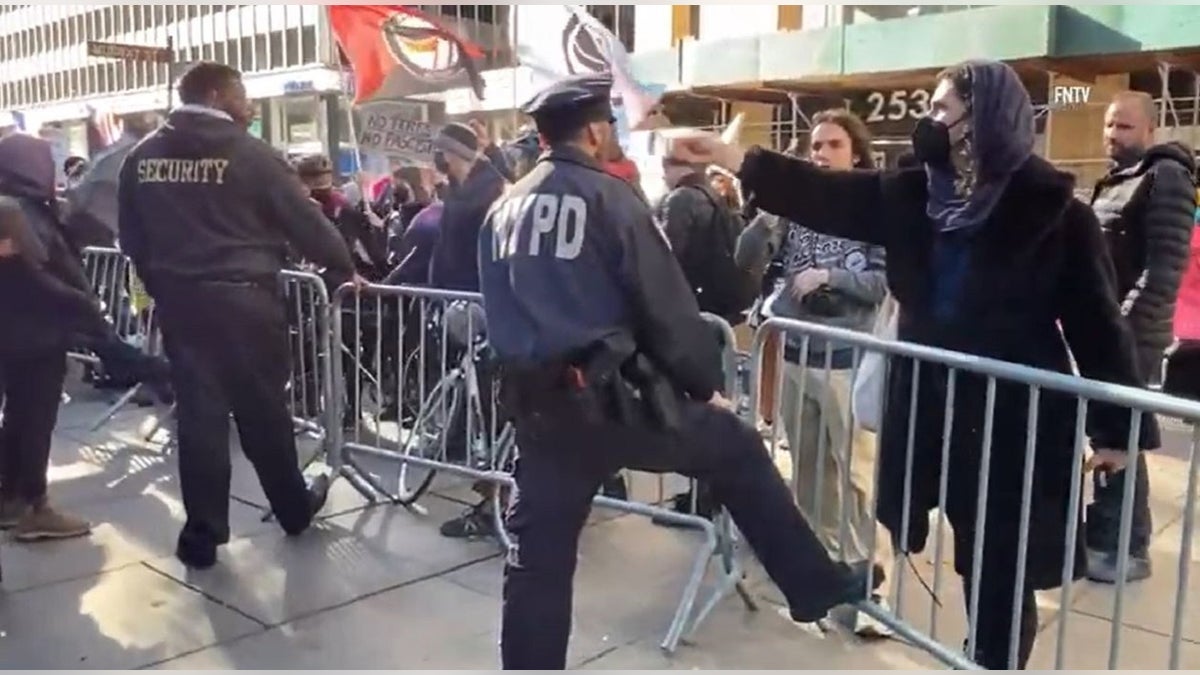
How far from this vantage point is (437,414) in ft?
18.1

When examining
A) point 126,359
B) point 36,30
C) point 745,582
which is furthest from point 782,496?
point 36,30

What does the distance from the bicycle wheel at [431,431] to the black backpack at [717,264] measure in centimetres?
123

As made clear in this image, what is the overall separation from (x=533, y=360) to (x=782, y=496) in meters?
0.86

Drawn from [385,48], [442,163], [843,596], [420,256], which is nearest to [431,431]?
[420,256]

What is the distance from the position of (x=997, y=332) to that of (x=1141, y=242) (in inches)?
78.7

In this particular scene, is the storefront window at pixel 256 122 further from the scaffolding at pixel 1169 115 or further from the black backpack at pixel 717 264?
the scaffolding at pixel 1169 115

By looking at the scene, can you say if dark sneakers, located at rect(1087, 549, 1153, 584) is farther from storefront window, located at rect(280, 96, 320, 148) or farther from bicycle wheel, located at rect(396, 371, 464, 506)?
storefront window, located at rect(280, 96, 320, 148)

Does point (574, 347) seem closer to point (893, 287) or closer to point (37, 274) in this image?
point (893, 287)

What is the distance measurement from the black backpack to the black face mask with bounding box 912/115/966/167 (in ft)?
5.94

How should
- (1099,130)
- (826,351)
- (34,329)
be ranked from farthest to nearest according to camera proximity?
(1099,130), (34,329), (826,351)

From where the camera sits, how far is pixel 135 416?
7539mm

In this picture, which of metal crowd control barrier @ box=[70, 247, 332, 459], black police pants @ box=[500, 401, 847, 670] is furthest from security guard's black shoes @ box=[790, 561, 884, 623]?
metal crowd control barrier @ box=[70, 247, 332, 459]

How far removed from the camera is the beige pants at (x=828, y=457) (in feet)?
13.4

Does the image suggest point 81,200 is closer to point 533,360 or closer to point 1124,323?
point 533,360
